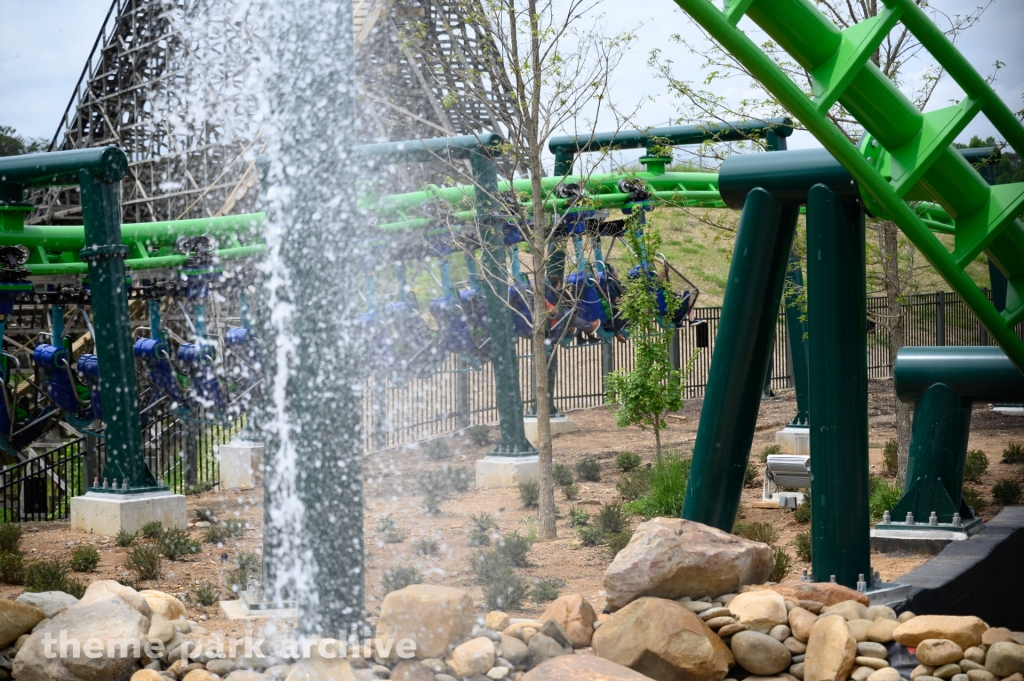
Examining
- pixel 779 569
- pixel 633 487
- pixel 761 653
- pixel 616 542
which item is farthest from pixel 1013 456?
pixel 761 653

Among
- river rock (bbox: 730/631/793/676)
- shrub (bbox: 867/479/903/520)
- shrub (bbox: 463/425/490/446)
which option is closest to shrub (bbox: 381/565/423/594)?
river rock (bbox: 730/631/793/676)

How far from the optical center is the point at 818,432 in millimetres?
4152

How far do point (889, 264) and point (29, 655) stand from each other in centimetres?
734

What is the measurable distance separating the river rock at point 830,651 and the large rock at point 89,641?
8.23ft

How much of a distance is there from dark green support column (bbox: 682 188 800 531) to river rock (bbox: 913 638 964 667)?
1071mm

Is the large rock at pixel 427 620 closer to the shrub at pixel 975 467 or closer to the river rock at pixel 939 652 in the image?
the river rock at pixel 939 652

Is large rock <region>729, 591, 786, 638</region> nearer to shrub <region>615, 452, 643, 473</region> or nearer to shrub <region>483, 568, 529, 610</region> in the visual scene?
shrub <region>483, 568, 529, 610</region>

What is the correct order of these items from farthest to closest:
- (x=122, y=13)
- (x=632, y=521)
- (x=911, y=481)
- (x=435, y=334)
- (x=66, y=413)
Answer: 1. (x=122, y=13)
2. (x=435, y=334)
3. (x=66, y=413)
4. (x=632, y=521)
5. (x=911, y=481)

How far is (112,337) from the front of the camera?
7863 millimetres

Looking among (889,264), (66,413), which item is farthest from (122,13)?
(889,264)

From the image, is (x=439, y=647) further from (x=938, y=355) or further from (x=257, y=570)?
(x=938, y=355)

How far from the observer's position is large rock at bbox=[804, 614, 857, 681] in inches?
136

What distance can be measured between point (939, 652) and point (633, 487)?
532 cm

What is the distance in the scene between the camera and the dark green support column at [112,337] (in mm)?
7801
